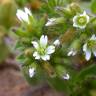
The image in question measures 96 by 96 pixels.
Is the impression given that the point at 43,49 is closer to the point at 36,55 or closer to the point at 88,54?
the point at 36,55

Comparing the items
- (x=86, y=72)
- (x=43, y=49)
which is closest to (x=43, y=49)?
(x=43, y=49)

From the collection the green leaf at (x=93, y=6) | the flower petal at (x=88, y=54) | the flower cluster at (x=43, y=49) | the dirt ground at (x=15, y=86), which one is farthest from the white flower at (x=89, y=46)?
the dirt ground at (x=15, y=86)

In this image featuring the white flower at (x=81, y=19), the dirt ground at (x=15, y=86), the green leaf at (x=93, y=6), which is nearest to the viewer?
the white flower at (x=81, y=19)

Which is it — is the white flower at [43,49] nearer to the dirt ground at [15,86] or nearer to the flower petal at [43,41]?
the flower petal at [43,41]

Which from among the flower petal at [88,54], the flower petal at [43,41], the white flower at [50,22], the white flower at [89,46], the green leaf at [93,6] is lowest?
the flower petal at [88,54]

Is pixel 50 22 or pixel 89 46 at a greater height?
pixel 50 22

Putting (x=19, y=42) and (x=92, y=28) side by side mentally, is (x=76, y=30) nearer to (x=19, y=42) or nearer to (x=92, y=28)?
(x=92, y=28)

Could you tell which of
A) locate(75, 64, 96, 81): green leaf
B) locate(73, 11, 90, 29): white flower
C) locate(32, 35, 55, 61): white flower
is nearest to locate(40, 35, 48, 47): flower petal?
locate(32, 35, 55, 61): white flower
